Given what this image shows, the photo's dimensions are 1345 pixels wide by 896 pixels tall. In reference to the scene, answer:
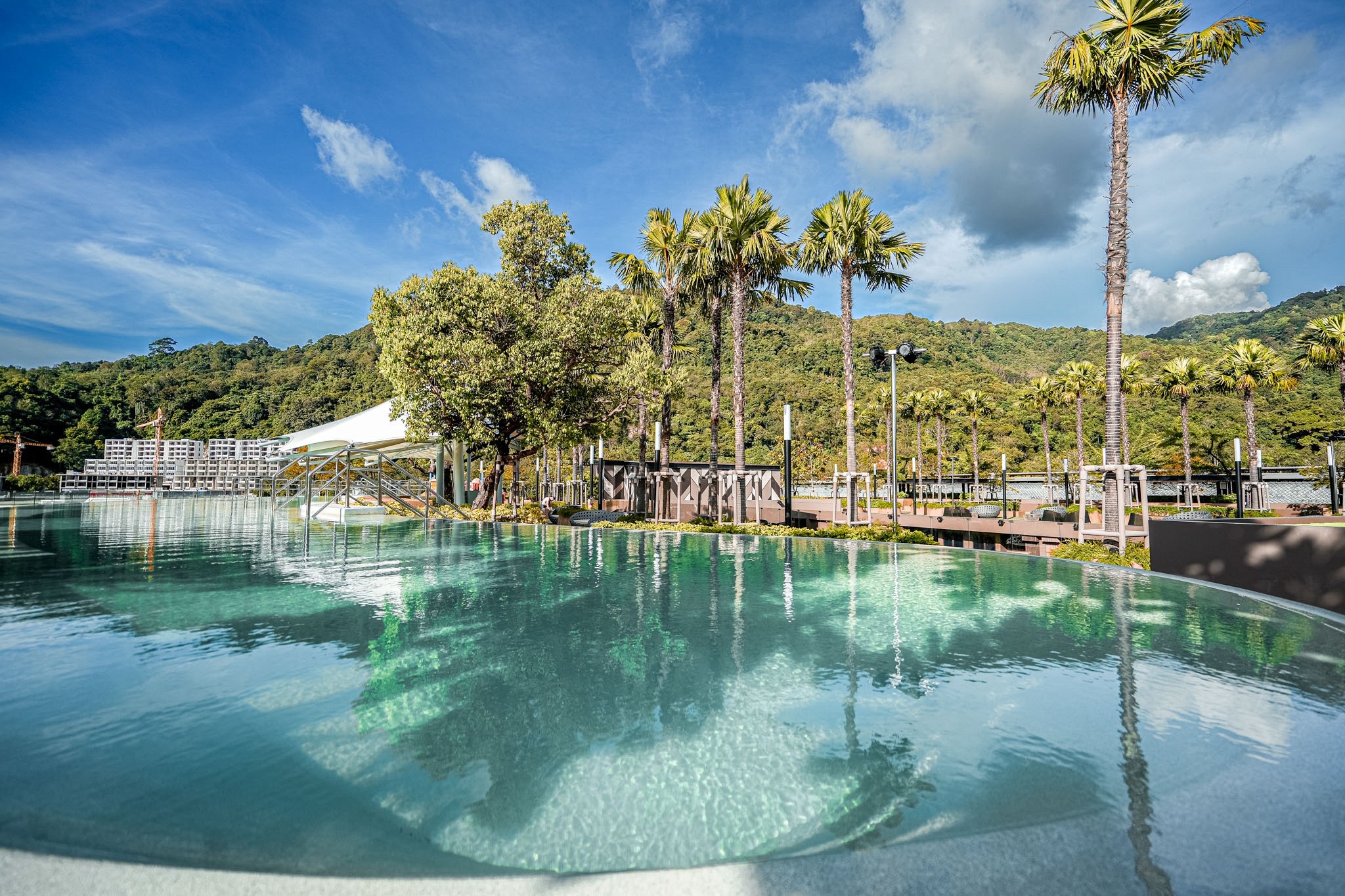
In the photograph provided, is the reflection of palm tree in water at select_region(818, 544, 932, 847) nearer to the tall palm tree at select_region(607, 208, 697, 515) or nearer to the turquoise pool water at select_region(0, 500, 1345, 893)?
the turquoise pool water at select_region(0, 500, 1345, 893)

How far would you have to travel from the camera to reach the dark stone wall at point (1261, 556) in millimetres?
5801

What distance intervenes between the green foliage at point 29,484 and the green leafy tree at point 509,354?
54.1 meters

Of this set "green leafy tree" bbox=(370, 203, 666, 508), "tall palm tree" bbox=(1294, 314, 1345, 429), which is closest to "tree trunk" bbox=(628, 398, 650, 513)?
"green leafy tree" bbox=(370, 203, 666, 508)

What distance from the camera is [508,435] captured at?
19.5 m

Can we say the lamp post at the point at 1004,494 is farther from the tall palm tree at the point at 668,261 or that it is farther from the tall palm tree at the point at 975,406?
the tall palm tree at the point at 975,406

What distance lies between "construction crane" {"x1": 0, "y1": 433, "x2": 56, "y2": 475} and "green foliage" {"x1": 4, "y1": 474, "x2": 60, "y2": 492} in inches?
137

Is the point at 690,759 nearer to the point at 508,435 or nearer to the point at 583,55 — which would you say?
the point at 508,435

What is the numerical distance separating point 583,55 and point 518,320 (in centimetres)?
881

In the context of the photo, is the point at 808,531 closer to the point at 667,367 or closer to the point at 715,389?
the point at 715,389

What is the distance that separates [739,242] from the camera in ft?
59.9

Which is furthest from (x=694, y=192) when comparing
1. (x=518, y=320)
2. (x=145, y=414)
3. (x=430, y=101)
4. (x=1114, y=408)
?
(x=145, y=414)

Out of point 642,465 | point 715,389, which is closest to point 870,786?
point 715,389

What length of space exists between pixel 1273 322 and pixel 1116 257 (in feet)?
189

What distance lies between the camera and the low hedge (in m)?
13.4
